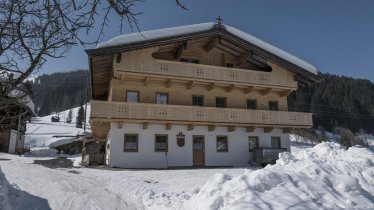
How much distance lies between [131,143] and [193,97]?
209 inches

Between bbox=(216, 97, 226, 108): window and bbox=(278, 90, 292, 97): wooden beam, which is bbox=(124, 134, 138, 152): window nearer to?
bbox=(216, 97, 226, 108): window

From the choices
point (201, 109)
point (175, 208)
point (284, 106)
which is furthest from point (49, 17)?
point (284, 106)

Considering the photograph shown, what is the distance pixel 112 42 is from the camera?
19625 millimetres

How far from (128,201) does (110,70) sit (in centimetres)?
1476

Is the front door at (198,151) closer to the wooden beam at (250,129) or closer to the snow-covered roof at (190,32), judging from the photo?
the wooden beam at (250,129)

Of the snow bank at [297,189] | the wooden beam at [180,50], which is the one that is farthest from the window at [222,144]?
the snow bank at [297,189]

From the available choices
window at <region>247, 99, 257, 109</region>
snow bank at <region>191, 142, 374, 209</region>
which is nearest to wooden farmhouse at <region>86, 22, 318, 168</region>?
window at <region>247, 99, 257, 109</region>

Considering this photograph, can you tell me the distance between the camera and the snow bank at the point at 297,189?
577 centimetres

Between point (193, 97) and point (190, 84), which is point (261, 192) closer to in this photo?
point (190, 84)

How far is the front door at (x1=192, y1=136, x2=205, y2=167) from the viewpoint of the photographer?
21562mm

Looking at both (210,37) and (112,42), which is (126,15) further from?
(210,37)

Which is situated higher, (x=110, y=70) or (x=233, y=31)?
(x=233, y=31)

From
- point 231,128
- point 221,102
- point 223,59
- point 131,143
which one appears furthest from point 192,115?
point 223,59

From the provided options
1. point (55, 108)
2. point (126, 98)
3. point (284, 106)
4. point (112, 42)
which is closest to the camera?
point (112, 42)
